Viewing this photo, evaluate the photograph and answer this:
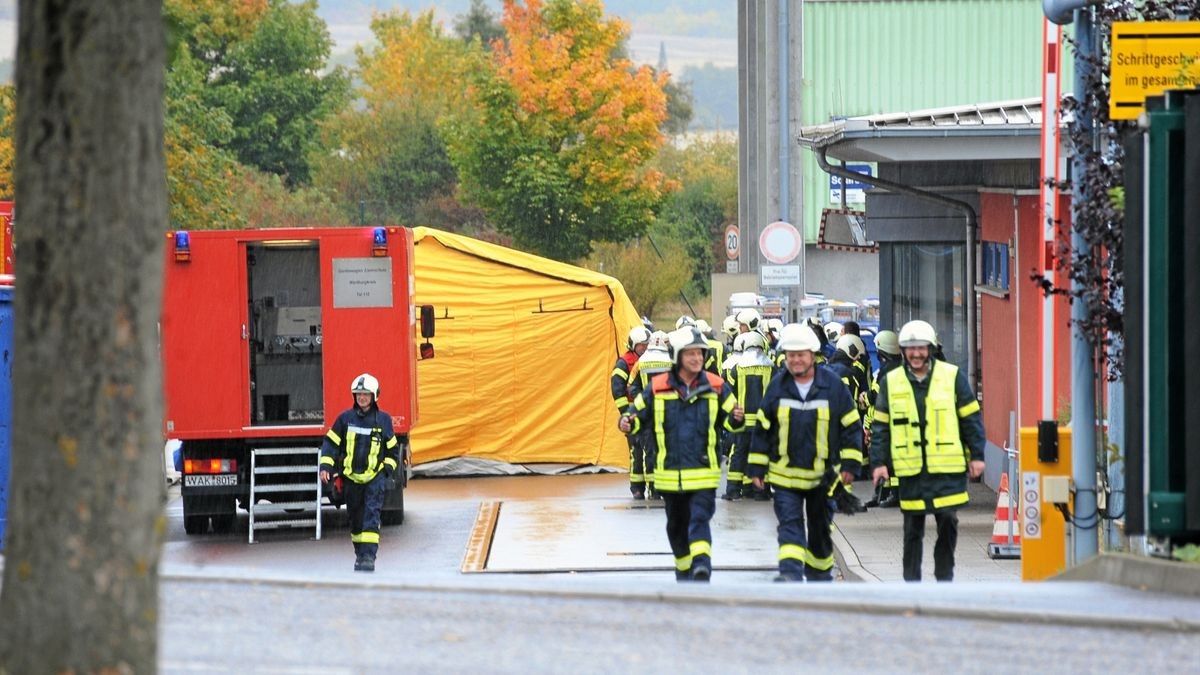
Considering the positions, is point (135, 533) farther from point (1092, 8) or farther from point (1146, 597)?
point (1092, 8)

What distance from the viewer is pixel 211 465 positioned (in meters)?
17.4

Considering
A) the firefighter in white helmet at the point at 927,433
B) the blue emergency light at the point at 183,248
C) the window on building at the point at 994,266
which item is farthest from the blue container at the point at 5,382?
the window on building at the point at 994,266

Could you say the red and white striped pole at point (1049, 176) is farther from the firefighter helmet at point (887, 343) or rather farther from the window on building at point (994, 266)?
the window on building at point (994, 266)

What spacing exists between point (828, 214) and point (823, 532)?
1456cm

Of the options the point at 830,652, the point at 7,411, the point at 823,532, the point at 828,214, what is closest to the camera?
the point at 830,652

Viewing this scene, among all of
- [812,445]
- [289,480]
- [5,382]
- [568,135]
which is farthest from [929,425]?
[568,135]

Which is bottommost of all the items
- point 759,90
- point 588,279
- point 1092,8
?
point 588,279

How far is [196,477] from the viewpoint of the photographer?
17.3 meters

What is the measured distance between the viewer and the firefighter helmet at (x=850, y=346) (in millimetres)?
18422

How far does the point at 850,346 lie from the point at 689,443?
7.55 metres

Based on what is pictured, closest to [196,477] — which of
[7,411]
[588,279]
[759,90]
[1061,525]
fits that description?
[7,411]

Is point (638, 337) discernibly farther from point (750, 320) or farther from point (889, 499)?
point (889, 499)

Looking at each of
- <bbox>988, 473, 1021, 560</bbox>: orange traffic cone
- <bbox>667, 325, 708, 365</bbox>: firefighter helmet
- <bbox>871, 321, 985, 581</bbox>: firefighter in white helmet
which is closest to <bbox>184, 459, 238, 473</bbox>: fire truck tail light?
<bbox>667, 325, 708, 365</bbox>: firefighter helmet

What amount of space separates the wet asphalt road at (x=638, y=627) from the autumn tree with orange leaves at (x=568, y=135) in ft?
118
